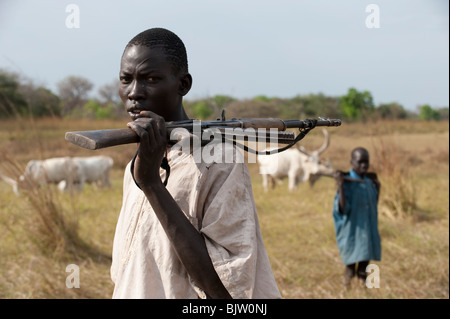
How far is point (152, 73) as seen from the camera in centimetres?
140

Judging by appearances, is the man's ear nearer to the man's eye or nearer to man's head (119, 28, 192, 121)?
man's head (119, 28, 192, 121)

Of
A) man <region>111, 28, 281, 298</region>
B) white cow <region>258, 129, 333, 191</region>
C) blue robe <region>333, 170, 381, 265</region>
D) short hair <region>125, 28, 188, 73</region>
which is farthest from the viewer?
white cow <region>258, 129, 333, 191</region>

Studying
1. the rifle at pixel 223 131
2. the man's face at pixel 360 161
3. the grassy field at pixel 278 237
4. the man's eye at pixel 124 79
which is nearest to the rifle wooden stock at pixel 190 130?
the rifle at pixel 223 131

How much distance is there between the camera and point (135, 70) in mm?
1403

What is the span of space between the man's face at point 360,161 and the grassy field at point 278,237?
1.04 metres

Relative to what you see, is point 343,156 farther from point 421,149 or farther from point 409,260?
point 409,260

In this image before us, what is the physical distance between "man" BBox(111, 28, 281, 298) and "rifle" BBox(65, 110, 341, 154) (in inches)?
2.1

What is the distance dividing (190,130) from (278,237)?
5336 mm

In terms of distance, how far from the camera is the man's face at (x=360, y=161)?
192 inches

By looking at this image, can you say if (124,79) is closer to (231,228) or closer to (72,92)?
(231,228)

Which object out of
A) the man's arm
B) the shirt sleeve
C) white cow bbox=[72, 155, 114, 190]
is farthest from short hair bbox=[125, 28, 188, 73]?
white cow bbox=[72, 155, 114, 190]

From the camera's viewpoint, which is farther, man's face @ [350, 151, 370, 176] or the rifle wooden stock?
man's face @ [350, 151, 370, 176]

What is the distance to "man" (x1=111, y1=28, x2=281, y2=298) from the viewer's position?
130 cm
